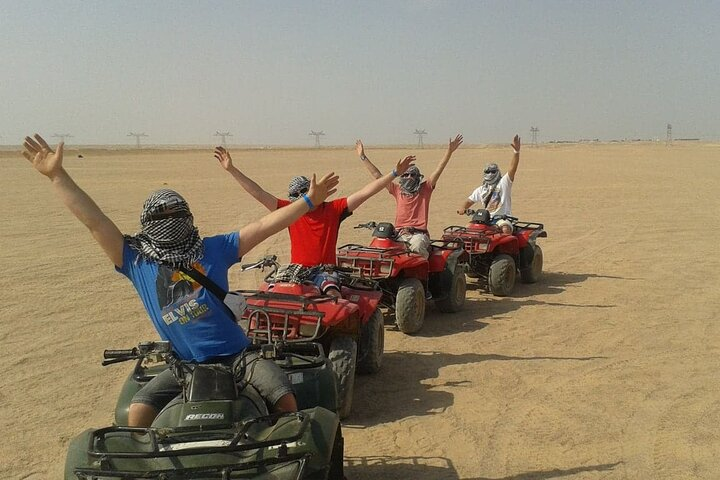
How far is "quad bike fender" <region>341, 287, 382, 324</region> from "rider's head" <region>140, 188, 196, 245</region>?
8.74 ft

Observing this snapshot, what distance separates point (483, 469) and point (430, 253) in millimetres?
4325

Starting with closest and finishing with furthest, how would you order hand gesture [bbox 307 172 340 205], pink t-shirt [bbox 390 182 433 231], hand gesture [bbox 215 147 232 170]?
hand gesture [bbox 307 172 340 205] → hand gesture [bbox 215 147 232 170] → pink t-shirt [bbox 390 182 433 231]

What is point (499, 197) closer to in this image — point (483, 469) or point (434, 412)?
Answer: point (434, 412)

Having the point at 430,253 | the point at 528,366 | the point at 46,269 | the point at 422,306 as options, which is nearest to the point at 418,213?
the point at 430,253

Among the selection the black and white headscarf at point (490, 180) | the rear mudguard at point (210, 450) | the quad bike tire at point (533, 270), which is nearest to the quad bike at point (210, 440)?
the rear mudguard at point (210, 450)

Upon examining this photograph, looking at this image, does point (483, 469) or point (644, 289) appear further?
point (644, 289)

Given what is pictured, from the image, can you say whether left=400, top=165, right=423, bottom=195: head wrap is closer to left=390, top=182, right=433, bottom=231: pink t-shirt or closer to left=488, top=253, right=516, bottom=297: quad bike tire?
left=390, top=182, right=433, bottom=231: pink t-shirt

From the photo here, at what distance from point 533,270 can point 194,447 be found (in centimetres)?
874

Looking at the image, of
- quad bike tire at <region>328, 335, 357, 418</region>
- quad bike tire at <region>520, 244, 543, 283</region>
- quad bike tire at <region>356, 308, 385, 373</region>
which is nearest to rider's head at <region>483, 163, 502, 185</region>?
quad bike tire at <region>520, 244, 543, 283</region>

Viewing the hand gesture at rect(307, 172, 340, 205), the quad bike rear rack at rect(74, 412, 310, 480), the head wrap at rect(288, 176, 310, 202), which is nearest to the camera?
the quad bike rear rack at rect(74, 412, 310, 480)

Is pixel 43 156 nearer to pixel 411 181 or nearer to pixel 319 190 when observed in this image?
pixel 319 190

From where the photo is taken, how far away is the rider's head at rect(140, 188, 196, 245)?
135 inches

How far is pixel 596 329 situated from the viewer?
799cm

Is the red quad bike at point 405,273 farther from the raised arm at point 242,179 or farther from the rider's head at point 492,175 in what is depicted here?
the rider's head at point 492,175
